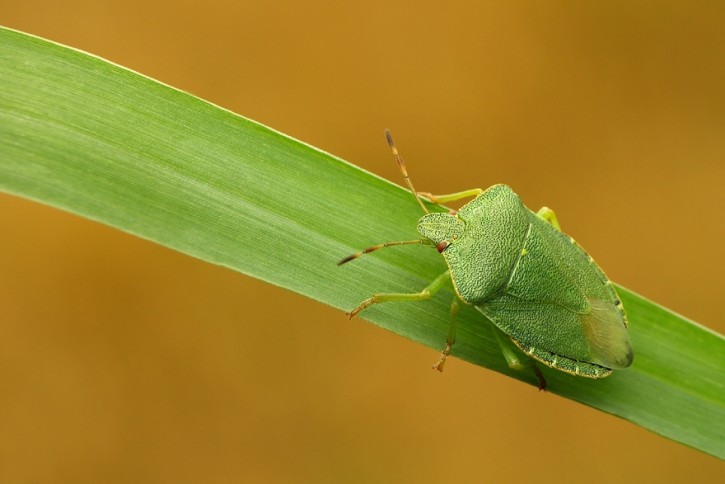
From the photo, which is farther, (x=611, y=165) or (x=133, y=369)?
(x=611, y=165)

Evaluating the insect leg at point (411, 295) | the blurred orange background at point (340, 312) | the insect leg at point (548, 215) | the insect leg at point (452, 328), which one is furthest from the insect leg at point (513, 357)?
the blurred orange background at point (340, 312)

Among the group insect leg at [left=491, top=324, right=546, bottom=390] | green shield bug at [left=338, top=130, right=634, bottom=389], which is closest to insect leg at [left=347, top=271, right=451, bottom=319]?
green shield bug at [left=338, top=130, right=634, bottom=389]

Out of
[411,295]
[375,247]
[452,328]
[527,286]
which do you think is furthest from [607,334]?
[375,247]

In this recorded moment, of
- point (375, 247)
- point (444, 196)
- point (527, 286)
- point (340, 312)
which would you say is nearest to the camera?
point (375, 247)

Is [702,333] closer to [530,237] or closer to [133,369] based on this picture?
[530,237]

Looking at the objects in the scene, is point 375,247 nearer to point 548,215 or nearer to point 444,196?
point 444,196

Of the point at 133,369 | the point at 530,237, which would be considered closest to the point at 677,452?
the point at 530,237

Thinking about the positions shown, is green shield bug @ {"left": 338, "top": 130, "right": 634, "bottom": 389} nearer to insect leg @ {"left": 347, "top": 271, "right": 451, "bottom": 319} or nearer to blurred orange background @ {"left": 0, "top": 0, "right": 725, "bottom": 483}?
insect leg @ {"left": 347, "top": 271, "right": 451, "bottom": 319}
